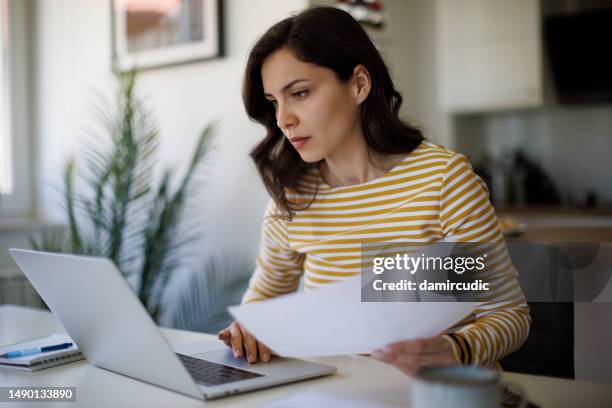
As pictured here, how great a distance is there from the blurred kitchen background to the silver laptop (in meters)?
0.54

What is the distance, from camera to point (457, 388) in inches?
21.8

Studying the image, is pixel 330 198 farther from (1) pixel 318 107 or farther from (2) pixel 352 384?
(2) pixel 352 384

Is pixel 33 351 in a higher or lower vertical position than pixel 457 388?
lower

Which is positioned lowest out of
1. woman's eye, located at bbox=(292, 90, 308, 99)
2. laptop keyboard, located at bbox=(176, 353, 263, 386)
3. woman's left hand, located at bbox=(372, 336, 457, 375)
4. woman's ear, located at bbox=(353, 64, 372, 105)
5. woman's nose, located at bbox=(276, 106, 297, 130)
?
laptop keyboard, located at bbox=(176, 353, 263, 386)

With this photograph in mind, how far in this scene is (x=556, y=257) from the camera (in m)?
1.16

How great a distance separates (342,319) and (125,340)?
35 centimetres

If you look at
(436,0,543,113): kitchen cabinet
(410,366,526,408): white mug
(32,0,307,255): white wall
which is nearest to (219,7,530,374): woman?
(410,366,526,408): white mug

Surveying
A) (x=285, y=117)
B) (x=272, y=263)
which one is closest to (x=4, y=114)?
(x=272, y=263)

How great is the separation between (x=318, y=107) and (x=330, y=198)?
8.7 inches

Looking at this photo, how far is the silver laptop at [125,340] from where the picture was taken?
86 cm

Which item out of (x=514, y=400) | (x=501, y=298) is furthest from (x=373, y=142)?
(x=514, y=400)

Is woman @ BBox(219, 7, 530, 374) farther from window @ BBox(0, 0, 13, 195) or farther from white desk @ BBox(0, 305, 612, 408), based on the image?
window @ BBox(0, 0, 13, 195)

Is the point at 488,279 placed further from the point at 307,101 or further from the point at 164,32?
the point at 164,32

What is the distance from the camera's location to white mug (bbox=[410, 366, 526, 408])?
21.7 inches
